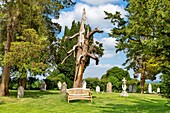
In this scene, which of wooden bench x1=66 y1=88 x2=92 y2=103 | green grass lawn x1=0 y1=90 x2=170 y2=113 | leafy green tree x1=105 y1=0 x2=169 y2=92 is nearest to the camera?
leafy green tree x1=105 y1=0 x2=169 y2=92

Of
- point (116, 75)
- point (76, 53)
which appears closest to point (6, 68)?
point (76, 53)

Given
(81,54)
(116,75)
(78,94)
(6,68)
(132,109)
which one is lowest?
(132,109)

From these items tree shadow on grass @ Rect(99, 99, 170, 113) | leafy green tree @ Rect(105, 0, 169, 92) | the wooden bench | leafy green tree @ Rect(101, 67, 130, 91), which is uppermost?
leafy green tree @ Rect(105, 0, 169, 92)

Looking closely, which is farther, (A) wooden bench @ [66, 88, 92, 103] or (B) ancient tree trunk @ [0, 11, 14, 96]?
(B) ancient tree trunk @ [0, 11, 14, 96]

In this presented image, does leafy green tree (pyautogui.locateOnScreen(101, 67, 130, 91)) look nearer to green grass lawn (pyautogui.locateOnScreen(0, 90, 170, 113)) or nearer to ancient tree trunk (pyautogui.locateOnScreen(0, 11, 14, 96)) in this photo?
ancient tree trunk (pyautogui.locateOnScreen(0, 11, 14, 96))

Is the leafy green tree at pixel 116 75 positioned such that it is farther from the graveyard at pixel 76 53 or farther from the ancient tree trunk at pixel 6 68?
the ancient tree trunk at pixel 6 68

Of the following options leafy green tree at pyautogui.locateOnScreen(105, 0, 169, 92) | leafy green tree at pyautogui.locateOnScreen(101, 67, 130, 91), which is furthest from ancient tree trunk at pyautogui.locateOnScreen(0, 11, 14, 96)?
leafy green tree at pyautogui.locateOnScreen(101, 67, 130, 91)

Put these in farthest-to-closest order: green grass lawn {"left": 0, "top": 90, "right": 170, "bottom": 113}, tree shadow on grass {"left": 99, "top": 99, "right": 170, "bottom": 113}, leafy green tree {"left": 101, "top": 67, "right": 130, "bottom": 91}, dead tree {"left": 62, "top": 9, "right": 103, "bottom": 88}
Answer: leafy green tree {"left": 101, "top": 67, "right": 130, "bottom": 91}, dead tree {"left": 62, "top": 9, "right": 103, "bottom": 88}, green grass lawn {"left": 0, "top": 90, "right": 170, "bottom": 113}, tree shadow on grass {"left": 99, "top": 99, "right": 170, "bottom": 113}

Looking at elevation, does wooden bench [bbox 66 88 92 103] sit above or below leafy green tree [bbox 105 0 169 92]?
below

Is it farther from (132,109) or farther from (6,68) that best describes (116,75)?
(132,109)

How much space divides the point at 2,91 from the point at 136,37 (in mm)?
13815

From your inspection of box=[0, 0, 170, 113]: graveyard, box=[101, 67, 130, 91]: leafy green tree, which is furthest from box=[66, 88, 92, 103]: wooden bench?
box=[101, 67, 130, 91]: leafy green tree

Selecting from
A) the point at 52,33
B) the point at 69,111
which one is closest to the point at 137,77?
the point at 52,33

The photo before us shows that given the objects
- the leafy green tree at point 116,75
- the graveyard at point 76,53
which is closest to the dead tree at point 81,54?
the graveyard at point 76,53
